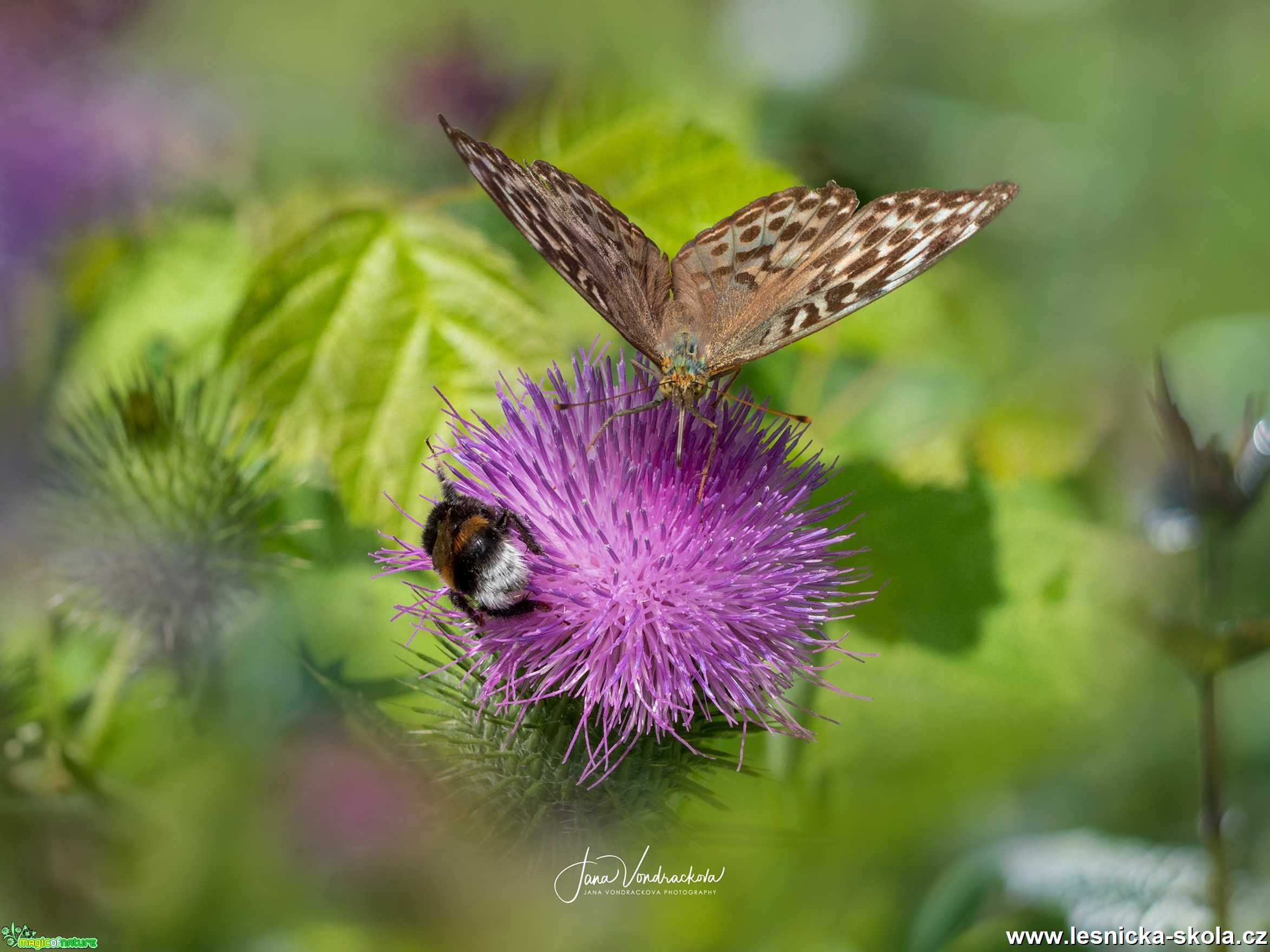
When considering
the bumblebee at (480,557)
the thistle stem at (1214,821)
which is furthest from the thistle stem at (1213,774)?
the bumblebee at (480,557)

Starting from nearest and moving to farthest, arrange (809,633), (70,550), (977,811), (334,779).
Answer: (809,633), (70,550), (334,779), (977,811)

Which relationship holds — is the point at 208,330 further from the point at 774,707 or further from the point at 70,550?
the point at 774,707

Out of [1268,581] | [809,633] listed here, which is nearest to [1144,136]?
[1268,581]

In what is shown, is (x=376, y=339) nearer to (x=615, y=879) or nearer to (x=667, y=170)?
(x=667, y=170)

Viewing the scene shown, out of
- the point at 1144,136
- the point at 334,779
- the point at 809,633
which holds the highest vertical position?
the point at 1144,136

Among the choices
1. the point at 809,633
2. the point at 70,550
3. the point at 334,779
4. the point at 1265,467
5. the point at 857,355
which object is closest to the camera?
the point at 809,633

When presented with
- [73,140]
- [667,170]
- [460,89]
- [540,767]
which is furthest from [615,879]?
[73,140]

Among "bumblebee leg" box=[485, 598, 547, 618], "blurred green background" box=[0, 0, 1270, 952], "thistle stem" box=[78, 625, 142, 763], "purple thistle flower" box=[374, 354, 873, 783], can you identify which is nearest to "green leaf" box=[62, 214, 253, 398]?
"blurred green background" box=[0, 0, 1270, 952]
